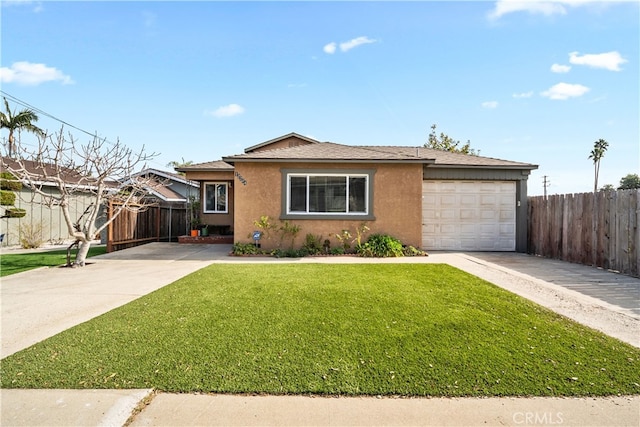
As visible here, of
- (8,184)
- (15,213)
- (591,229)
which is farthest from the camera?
(15,213)

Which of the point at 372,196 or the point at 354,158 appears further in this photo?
the point at 372,196

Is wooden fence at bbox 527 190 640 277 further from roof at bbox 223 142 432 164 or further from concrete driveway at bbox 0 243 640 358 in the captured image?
roof at bbox 223 142 432 164

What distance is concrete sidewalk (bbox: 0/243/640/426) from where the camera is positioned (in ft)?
7.79

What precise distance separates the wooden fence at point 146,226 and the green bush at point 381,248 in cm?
842

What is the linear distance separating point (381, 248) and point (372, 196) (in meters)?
1.83

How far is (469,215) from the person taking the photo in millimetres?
12062

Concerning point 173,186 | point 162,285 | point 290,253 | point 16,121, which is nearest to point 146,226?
point 173,186

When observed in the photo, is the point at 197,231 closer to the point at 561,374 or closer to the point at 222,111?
the point at 222,111

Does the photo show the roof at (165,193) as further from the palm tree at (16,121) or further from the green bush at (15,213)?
the palm tree at (16,121)

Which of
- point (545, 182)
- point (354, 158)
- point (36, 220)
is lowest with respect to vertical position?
point (36, 220)

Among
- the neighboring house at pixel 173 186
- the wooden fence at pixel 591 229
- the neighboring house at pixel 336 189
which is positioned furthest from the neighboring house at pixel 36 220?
the wooden fence at pixel 591 229

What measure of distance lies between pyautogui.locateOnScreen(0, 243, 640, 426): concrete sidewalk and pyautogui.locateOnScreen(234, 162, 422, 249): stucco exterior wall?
3.36 metres

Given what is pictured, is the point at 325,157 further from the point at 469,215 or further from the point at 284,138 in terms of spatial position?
the point at 284,138

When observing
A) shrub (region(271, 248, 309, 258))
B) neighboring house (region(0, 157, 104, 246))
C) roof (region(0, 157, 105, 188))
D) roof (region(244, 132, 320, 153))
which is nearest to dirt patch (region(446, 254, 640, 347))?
shrub (region(271, 248, 309, 258))
